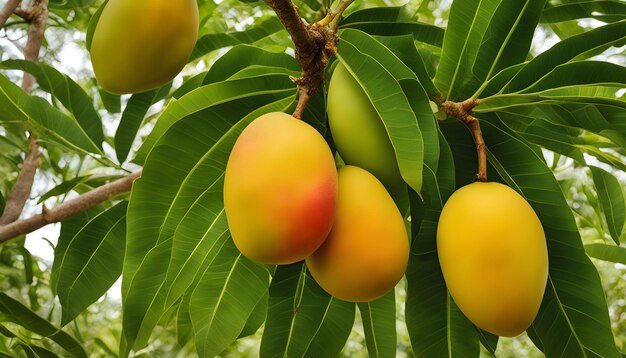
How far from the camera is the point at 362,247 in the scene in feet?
2.20

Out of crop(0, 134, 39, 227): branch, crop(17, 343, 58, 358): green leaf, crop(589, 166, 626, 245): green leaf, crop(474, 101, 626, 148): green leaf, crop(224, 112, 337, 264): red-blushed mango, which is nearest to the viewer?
crop(224, 112, 337, 264): red-blushed mango

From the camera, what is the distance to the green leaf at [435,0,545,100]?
0.87 metres

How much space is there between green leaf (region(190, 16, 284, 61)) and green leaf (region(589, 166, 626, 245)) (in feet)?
1.80

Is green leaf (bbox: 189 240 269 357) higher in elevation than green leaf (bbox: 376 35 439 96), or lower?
lower

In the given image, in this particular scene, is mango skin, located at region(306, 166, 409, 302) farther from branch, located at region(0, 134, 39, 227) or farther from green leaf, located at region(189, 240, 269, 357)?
branch, located at region(0, 134, 39, 227)

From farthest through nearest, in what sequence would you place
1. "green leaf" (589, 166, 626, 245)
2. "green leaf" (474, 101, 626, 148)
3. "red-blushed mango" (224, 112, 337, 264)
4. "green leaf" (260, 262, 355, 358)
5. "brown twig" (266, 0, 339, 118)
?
1. "green leaf" (589, 166, 626, 245)
2. "green leaf" (260, 262, 355, 358)
3. "green leaf" (474, 101, 626, 148)
4. "brown twig" (266, 0, 339, 118)
5. "red-blushed mango" (224, 112, 337, 264)

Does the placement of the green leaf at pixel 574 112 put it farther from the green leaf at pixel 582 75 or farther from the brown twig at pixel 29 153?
the brown twig at pixel 29 153

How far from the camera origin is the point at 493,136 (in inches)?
34.6

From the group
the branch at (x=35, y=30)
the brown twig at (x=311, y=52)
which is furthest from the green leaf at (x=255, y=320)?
the branch at (x=35, y=30)

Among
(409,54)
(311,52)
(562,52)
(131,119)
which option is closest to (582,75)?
(562,52)

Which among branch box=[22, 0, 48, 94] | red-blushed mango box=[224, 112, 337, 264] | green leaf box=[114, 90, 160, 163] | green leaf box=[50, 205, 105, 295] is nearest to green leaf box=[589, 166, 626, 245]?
red-blushed mango box=[224, 112, 337, 264]

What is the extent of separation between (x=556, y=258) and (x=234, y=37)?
600 millimetres

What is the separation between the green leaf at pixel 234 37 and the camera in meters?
1.13

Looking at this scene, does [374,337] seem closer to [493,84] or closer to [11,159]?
[493,84]
